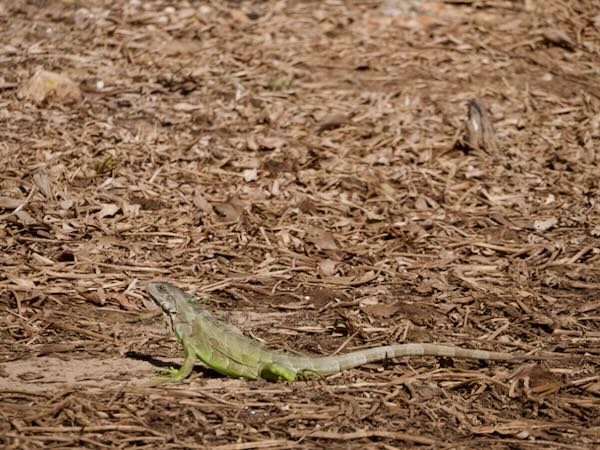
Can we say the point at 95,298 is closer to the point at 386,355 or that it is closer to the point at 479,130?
the point at 386,355

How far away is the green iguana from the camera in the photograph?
5.64 meters

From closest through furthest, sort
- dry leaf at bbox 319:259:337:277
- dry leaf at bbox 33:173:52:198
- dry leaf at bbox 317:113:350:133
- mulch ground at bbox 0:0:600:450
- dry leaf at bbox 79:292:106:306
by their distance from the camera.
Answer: mulch ground at bbox 0:0:600:450 < dry leaf at bbox 79:292:106:306 < dry leaf at bbox 319:259:337:277 < dry leaf at bbox 33:173:52:198 < dry leaf at bbox 317:113:350:133

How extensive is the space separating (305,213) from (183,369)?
8.59 ft

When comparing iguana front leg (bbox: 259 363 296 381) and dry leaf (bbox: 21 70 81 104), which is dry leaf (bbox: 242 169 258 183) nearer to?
dry leaf (bbox: 21 70 81 104)

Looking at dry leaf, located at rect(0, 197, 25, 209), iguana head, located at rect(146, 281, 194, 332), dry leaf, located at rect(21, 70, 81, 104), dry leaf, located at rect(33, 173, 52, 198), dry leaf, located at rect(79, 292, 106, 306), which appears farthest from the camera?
dry leaf, located at rect(21, 70, 81, 104)

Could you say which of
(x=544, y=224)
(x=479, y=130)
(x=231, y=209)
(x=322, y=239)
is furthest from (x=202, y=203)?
(x=479, y=130)

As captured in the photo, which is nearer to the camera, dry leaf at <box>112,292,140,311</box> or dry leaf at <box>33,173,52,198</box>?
dry leaf at <box>112,292,140,311</box>

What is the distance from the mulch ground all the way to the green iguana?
0.10m

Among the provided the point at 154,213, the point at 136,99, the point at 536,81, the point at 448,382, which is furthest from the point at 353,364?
the point at 536,81

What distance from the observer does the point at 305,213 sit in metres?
8.05

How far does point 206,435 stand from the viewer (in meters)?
5.10

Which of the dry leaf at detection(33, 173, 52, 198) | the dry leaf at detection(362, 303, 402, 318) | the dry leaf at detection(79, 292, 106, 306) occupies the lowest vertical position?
the dry leaf at detection(362, 303, 402, 318)

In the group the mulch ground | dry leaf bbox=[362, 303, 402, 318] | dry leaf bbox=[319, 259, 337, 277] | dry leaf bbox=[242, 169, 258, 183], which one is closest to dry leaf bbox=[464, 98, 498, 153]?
the mulch ground

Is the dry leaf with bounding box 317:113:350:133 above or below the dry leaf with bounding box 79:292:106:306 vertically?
below
